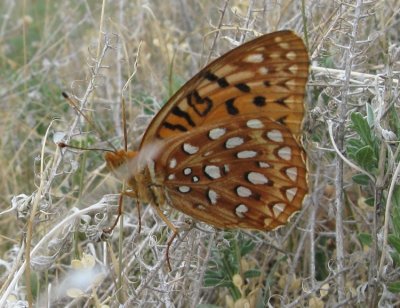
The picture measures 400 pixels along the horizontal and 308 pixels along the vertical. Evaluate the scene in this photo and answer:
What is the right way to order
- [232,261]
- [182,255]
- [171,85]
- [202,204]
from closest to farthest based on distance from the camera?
[202,204], [182,255], [232,261], [171,85]

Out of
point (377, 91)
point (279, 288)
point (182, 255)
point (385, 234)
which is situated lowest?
point (279, 288)

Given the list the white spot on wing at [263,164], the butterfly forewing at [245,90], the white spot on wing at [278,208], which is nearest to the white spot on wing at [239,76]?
the butterfly forewing at [245,90]

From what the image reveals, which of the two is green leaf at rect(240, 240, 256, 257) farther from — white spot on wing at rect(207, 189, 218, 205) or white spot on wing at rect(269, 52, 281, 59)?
white spot on wing at rect(269, 52, 281, 59)

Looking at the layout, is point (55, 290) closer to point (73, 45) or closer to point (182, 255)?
point (182, 255)

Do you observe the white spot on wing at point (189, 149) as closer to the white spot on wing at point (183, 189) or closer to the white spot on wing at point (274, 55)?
the white spot on wing at point (183, 189)

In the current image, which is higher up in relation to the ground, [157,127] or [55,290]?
[157,127]

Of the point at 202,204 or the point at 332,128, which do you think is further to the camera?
the point at 332,128

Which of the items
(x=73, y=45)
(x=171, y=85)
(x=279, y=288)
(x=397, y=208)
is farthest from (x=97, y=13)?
(x=397, y=208)
